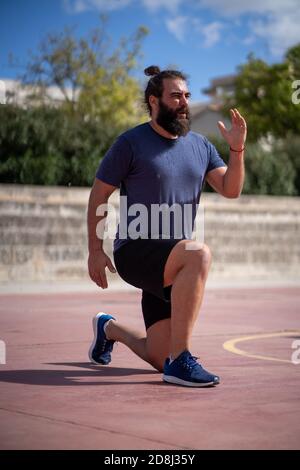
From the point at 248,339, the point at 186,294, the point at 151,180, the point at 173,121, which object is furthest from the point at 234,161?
the point at 248,339

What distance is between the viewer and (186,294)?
647 centimetres

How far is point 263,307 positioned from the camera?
14.8 meters

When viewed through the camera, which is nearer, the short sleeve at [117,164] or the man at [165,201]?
the man at [165,201]

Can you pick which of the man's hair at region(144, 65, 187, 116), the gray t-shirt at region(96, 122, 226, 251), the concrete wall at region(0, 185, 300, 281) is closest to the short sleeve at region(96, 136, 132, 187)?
the gray t-shirt at region(96, 122, 226, 251)

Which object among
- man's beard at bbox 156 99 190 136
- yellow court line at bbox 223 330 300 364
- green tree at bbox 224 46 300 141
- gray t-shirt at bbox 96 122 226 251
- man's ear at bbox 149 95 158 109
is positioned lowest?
yellow court line at bbox 223 330 300 364

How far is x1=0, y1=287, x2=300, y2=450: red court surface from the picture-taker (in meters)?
4.77

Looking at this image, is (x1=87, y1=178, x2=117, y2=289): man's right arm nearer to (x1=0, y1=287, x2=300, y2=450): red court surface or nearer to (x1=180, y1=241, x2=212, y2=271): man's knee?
(x1=180, y1=241, x2=212, y2=271): man's knee

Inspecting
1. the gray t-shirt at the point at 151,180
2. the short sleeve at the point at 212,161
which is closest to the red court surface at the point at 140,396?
the gray t-shirt at the point at 151,180

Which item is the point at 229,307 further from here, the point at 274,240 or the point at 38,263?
the point at 274,240

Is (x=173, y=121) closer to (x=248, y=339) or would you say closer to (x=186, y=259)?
(x=186, y=259)

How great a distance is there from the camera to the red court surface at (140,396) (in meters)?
4.77

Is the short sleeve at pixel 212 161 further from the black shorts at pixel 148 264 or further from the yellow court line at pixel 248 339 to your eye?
the yellow court line at pixel 248 339

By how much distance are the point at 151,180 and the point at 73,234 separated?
45.6 ft
